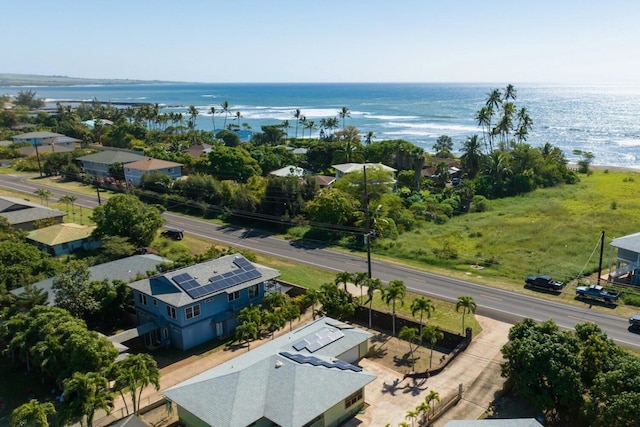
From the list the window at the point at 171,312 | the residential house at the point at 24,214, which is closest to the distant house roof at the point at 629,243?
the window at the point at 171,312

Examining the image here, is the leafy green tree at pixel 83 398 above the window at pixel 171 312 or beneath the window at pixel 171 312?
above

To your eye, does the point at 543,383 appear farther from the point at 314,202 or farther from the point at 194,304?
the point at 314,202

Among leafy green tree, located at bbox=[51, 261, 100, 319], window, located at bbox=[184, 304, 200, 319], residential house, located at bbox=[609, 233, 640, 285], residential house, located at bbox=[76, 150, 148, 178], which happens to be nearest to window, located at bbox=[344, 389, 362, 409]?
window, located at bbox=[184, 304, 200, 319]

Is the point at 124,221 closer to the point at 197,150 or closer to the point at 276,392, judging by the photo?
the point at 276,392

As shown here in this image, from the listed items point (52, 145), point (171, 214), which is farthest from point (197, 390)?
point (52, 145)

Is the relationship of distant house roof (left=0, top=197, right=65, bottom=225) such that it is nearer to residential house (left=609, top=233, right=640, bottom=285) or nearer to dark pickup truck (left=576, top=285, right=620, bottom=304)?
dark pickup truck (left=576, top=285, right=620, bottom=304)

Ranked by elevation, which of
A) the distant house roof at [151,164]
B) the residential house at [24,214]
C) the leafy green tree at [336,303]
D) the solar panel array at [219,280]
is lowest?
the leafy green tree at [336,303]

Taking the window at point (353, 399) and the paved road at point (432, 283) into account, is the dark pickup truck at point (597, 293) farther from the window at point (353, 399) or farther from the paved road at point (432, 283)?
the window at point (353, 399)

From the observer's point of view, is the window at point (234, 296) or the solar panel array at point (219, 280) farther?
the window at point (234, 296)
